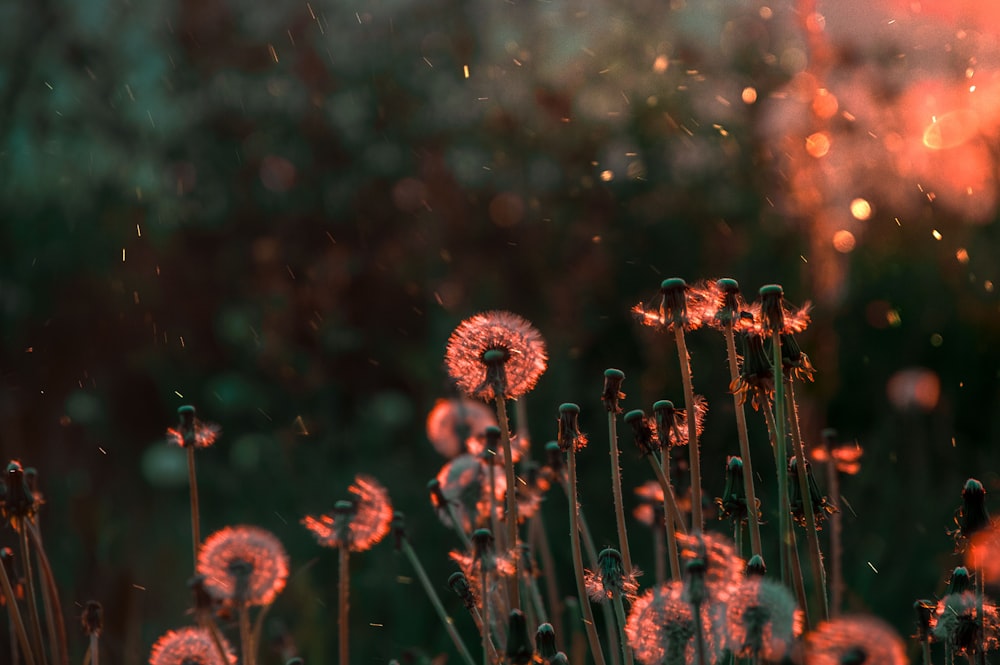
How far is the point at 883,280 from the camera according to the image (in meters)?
7.39

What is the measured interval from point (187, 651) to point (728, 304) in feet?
3.38

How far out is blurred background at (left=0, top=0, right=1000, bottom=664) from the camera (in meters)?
6.30

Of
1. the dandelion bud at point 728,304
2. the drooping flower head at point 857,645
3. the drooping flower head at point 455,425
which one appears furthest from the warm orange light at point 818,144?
the drooping flower head at point 857,645

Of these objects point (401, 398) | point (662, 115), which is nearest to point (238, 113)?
point (401, 398)

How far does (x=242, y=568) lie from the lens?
1734 mm

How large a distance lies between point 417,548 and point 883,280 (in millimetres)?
4136

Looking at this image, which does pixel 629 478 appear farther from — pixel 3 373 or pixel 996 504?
pixel 3 373

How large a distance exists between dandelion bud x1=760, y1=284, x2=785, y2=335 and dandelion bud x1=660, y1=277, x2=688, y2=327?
0.15 metres

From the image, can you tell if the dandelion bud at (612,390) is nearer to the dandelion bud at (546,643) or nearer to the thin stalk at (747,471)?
the thin stalk at (747,471)

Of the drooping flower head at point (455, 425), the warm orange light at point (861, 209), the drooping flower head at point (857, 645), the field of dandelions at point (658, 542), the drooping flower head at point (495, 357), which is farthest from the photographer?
the warm orange light at point (861, 209)

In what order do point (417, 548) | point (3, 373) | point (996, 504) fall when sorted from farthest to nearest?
point (3, 373) → point (417, 548) → point (996, 504)

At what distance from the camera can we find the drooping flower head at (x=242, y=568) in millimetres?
1708

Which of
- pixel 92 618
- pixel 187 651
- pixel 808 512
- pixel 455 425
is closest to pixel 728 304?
pixel 808 512

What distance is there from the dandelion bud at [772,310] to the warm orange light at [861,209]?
6.63 m
